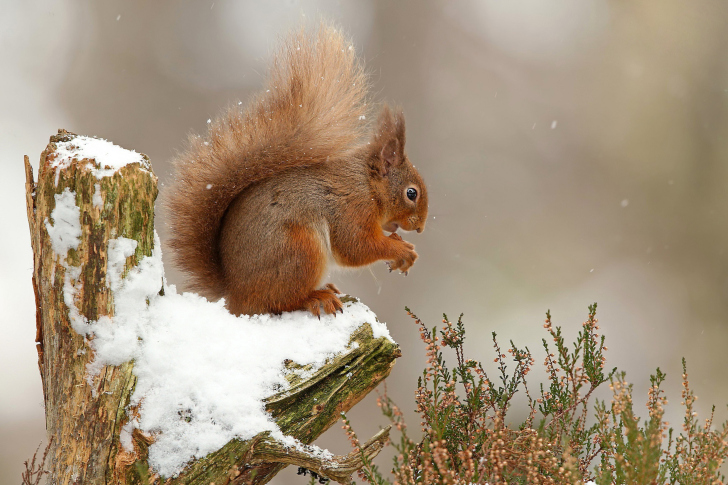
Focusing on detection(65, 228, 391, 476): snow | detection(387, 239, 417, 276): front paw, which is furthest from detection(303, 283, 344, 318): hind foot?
detection(387, 239, 417, 276): front paw

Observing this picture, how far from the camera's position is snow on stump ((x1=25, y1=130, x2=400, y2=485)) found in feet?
3.52

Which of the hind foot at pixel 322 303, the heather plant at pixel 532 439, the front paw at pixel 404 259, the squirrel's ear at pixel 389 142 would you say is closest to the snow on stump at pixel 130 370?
the heather plant at pixel 532 439

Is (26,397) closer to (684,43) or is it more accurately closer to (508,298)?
(508,298)

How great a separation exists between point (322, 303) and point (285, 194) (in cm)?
32

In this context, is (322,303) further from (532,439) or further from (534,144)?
(534,144)

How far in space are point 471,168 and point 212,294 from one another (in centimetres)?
284

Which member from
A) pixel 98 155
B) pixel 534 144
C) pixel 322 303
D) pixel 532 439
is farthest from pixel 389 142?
pixel 534 144

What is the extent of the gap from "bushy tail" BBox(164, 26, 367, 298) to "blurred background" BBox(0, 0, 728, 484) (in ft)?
6.56

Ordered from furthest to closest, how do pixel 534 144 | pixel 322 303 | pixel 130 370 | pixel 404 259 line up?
pixel 534 144
pixel 404 259
pixel 322 303
pixel 130 370

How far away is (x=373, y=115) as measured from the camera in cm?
188

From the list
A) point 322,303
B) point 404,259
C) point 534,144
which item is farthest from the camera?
point 534,144

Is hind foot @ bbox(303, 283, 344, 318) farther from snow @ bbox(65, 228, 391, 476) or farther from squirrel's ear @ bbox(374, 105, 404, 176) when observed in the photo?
squirrel's ear @ bbox(374, 105, 404, 176)

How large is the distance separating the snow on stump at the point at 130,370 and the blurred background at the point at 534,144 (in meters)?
2.42

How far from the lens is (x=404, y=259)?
1.75 metres
